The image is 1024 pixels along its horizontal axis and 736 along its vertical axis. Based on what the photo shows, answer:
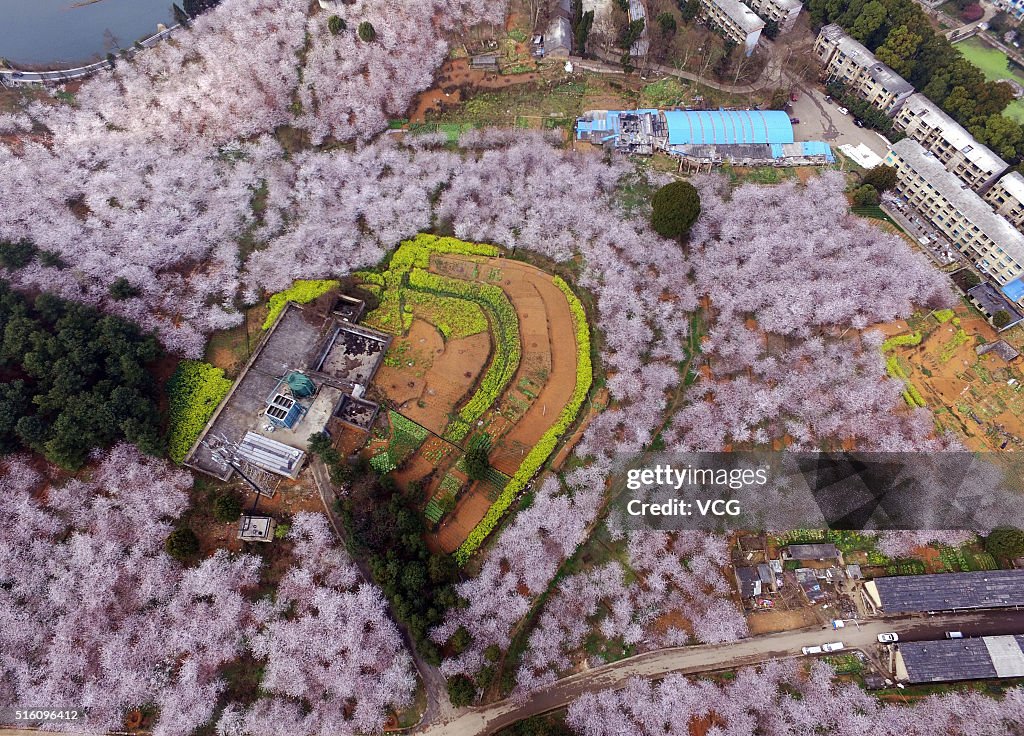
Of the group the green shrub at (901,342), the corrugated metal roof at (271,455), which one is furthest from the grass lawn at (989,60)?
the corrugated metal roof at (271,455)

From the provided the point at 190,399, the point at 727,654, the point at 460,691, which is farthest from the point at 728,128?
the point at 190,399

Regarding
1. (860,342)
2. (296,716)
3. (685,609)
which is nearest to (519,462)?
(685,609)

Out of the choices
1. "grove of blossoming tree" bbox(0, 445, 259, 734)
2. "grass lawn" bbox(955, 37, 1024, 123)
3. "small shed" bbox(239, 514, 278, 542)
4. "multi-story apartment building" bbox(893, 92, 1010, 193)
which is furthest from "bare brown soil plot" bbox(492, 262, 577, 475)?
"grass lawn" bbox(955, 37, 1024, 123)

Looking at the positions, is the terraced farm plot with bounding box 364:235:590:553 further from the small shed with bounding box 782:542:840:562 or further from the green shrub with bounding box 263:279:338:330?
the small shed with bounding box 782:542:840:562

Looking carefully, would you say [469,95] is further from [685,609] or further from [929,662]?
[929,662]

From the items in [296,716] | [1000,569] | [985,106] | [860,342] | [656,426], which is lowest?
[296,716]

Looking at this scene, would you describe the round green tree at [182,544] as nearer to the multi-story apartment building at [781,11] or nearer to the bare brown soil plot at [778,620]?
the bare brown soil plot at [778,620]

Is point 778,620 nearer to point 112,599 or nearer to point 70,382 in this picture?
point 112,599
